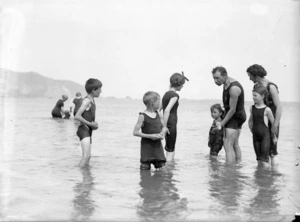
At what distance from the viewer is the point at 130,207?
215 inches

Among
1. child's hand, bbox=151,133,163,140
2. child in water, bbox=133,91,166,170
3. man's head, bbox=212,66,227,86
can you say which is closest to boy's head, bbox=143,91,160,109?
child in water, bbox=133,91,166,170

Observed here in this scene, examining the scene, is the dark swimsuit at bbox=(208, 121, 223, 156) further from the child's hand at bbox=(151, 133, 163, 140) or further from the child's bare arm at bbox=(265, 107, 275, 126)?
the child's hand at bbox=(151, 133, 163, 140)

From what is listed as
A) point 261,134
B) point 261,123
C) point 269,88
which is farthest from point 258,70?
point 261,134

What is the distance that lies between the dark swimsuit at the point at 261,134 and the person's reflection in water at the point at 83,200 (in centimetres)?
276

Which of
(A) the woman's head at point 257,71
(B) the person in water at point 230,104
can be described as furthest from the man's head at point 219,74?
(A) the woman's head at point 257,71

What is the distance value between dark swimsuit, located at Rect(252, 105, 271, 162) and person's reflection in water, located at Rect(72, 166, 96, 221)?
2759 mm

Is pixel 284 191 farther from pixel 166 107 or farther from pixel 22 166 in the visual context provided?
pixel 22 166

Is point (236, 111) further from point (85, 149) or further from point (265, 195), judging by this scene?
point (85, 149)

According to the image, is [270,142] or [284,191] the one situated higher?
[270,142]

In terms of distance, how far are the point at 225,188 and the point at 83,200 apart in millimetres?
2010

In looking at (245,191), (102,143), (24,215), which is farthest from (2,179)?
(102,143)

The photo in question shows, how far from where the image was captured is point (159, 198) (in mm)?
5934

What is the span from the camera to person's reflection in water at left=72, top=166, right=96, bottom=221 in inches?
198

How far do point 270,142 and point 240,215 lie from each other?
3390 millimetres
